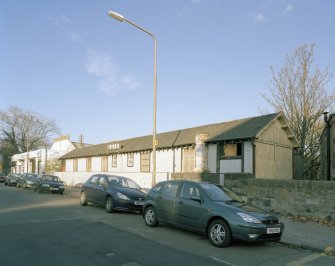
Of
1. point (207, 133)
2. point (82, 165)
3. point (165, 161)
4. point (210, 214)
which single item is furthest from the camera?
point (82, 165)

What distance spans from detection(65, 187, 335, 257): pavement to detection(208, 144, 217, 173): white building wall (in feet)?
29.6

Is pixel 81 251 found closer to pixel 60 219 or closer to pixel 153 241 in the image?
pixel 153 241

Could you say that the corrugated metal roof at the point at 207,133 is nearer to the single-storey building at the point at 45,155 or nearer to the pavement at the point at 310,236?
the pavement at the point at 310,236

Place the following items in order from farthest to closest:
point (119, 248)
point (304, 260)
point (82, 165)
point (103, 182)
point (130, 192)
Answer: point (82, 165) < point (103, 182) < point (130, 192) < point (119, 248) < point (304, 260)

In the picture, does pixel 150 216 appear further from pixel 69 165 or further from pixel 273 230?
pixel 69 165

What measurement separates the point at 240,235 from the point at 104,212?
7.62 meters

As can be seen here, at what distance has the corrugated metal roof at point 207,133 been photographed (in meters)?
20.5

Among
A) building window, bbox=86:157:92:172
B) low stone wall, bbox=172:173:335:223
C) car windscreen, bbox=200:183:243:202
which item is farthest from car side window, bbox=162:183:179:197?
building window, bbox=86:157:92:172

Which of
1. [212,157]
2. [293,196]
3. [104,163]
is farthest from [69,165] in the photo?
[293,196]

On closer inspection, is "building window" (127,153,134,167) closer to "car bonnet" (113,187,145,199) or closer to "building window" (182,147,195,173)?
"building window" (182,147,195,173)

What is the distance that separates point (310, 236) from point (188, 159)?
14108 mm

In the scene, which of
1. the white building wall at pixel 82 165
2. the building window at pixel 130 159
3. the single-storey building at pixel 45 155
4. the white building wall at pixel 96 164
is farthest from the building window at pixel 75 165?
the building window at pixel 130 159

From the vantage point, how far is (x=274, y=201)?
46.9 ft

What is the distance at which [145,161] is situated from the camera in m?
28.4
